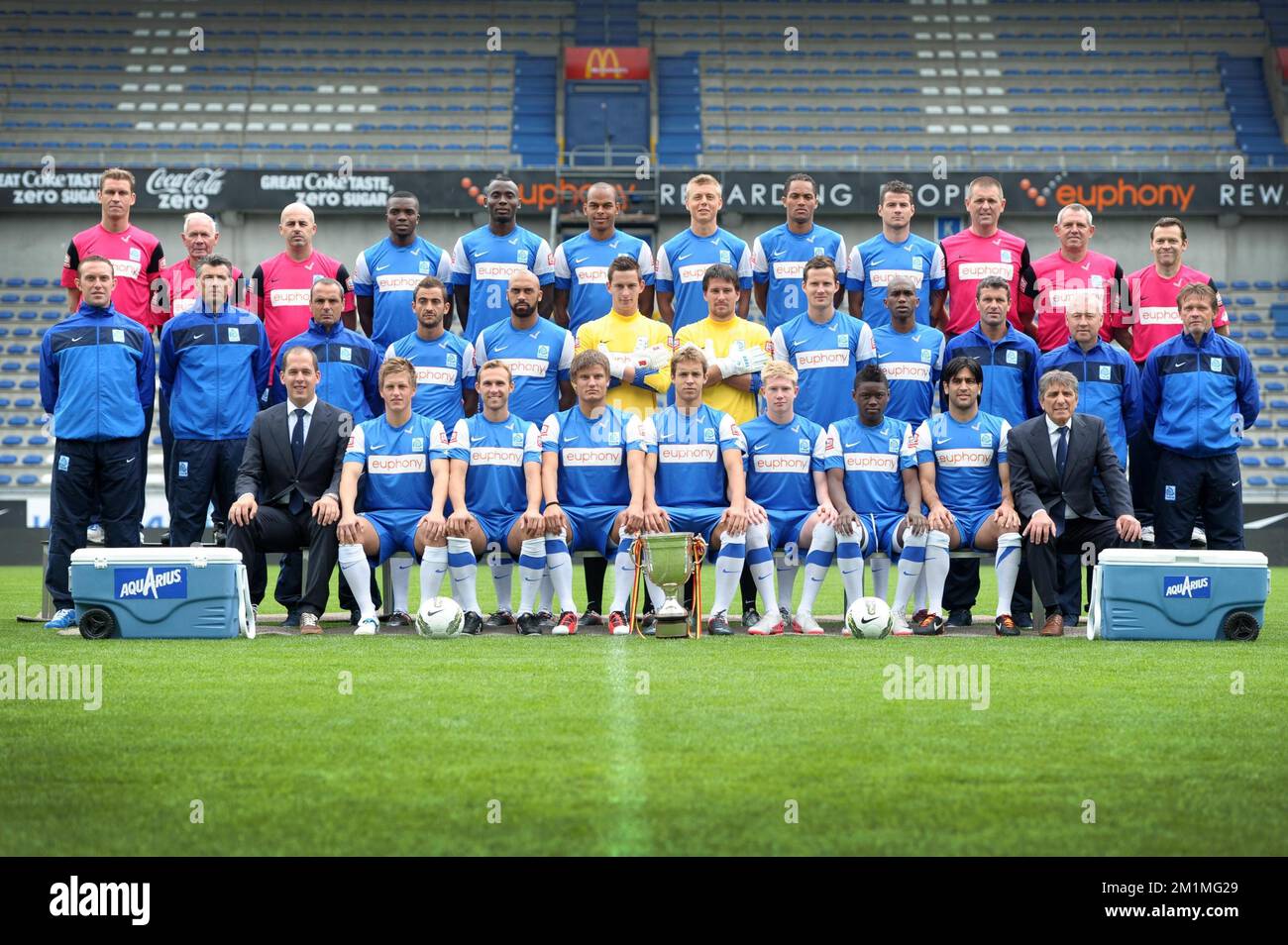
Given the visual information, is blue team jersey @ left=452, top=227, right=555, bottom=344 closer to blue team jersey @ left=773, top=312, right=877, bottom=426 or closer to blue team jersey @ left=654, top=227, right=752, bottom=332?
blue team jersey @ left=654, top=227, right=752, bottom=332

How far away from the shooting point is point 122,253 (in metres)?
9.66

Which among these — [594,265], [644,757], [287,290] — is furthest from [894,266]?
[644,757]

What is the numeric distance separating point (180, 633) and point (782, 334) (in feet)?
13.1

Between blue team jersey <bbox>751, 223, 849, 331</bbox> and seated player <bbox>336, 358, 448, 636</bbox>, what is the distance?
2607 millimetres

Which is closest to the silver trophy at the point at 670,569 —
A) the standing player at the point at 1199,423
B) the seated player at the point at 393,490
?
the seated player at the point at 393,490

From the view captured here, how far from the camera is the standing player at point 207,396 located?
877 centimetres

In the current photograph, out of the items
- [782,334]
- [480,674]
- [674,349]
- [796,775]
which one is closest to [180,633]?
[480,674]

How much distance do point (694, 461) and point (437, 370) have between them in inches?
70.1

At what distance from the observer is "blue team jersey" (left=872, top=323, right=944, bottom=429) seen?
910 centimetres

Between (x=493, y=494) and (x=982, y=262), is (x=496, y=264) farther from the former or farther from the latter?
(x=982, y=262)

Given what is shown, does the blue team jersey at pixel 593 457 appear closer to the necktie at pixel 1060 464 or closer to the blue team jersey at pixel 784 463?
the blue team jersey at pixel 784 463

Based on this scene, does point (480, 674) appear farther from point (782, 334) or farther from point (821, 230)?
point (821, 230)

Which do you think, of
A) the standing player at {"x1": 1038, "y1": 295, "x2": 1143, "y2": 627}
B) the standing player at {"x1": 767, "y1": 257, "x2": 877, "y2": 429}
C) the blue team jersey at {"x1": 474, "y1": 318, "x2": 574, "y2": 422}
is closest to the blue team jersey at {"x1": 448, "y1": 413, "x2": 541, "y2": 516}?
the blue team jersey at {"x1": 474, "y1": 318, "x2": 574, "y2": 422}

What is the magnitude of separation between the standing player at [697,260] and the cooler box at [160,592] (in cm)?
342
